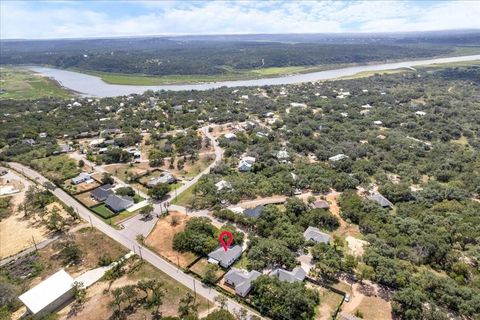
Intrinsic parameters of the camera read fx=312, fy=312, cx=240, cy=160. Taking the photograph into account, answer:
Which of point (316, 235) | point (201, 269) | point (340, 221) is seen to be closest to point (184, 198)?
point (201, 269)

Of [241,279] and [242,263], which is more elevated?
[241,279]

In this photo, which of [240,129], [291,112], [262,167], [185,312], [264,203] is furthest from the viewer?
[291,112]

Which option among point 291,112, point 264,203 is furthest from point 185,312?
point 291,112

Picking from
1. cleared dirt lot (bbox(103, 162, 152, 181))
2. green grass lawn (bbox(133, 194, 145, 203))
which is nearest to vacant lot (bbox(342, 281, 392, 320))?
green grass lawn (bbox(133, 194, 145, 203))

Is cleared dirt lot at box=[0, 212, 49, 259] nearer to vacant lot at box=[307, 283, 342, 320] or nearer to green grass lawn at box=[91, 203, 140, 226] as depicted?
green grass lawn at box=[91, 203, 140, 226]

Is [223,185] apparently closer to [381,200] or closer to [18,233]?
[381,200]

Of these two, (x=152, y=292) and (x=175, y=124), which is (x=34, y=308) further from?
(x=175, y=124)

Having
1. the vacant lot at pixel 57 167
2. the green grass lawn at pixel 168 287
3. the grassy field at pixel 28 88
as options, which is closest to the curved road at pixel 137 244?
the green grass lawn at pixel 168 287
